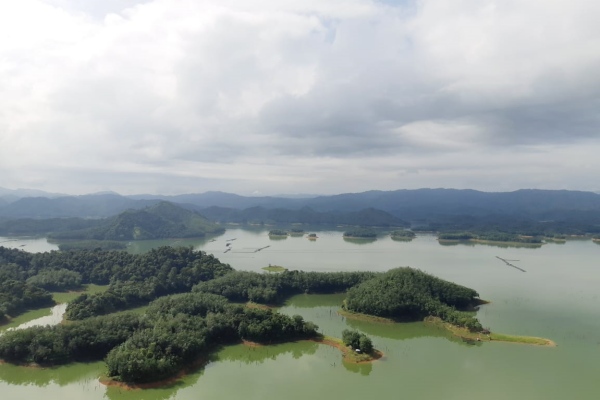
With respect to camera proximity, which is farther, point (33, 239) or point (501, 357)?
point (33, 239)

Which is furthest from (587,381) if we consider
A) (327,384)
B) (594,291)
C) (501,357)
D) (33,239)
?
(33,239)

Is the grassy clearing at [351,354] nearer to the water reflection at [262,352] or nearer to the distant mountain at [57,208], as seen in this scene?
the water reflection at [262,352]

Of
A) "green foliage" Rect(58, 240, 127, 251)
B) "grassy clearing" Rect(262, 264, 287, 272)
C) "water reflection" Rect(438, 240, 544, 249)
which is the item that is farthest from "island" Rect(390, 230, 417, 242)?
"green foliage" Rect(58, 240, 127, 251)

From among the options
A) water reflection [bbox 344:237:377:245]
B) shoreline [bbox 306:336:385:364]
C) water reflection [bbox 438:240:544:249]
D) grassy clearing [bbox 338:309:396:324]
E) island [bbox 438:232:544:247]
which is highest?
island [bbox 438:232:544:247]

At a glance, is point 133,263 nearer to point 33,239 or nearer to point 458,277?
point 458,277

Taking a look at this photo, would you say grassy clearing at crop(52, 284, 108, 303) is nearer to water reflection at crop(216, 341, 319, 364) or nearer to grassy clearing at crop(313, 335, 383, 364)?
water reflection at crop(216, 341, 319, 364)
